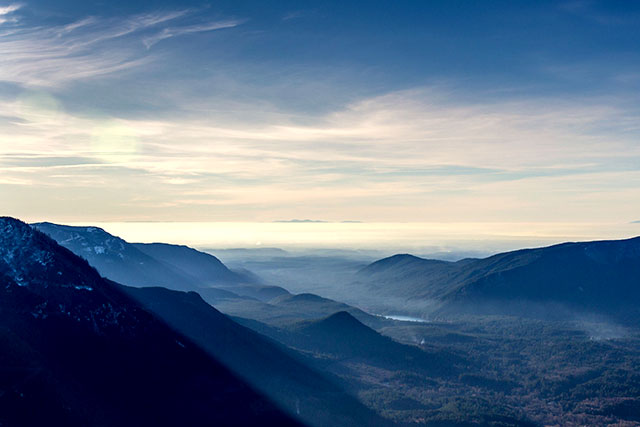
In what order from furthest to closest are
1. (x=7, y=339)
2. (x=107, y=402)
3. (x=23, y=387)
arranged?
(x=107, y=402)
(x=7, y=339)
(x=23, y=387)

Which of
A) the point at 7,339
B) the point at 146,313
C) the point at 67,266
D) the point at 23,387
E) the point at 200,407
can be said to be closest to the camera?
the point at 23,387

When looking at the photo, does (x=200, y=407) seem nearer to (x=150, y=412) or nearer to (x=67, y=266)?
(x=150, y=412)

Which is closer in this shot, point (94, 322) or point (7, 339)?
point (7, 339)

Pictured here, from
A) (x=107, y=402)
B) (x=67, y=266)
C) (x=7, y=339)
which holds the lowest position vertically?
(x=107, y=402)

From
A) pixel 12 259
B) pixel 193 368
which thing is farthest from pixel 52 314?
pixel 193 368

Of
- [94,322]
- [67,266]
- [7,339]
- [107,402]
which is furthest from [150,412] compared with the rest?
[67,266]

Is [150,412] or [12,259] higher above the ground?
[12,259]
